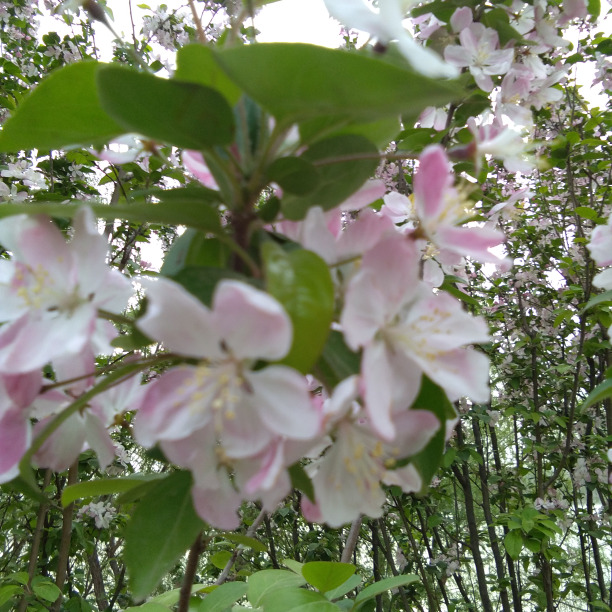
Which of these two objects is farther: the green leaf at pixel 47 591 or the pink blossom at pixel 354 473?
the green leaf at pixel 47 591

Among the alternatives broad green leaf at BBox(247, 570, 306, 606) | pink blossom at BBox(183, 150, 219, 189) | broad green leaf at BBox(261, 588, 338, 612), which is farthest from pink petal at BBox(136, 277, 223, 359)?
broad green leaf at BBox(247, 570, 306, 606)

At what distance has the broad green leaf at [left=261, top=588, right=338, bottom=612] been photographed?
2.73 feet

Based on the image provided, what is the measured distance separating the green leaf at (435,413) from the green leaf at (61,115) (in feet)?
1.12

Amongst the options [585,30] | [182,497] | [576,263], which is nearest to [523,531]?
[576,263]

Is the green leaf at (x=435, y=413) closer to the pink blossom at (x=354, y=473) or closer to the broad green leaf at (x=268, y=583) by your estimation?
the pink blossom at (x=354, y=473)

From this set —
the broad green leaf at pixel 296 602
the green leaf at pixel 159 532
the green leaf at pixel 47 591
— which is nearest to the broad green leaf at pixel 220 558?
the green leaf at pixel 47 591

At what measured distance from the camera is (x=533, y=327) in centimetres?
350

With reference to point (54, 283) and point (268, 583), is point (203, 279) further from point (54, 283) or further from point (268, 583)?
point (268, 583)

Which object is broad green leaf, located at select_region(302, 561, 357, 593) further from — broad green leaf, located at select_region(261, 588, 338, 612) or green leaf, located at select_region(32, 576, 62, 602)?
green leaf, located at select_region(32, 576, 62, 602)

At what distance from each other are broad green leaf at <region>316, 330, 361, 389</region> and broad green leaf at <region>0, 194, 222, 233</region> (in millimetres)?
133

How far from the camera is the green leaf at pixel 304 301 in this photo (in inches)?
13.5

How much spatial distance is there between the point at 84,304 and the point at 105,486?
31cm

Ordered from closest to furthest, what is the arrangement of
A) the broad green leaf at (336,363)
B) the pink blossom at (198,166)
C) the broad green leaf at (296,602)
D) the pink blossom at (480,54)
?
1. the broad green leaf at (336,363)
2. the pink blossom at (198,166)
3. the broad green leaf at (296,602)
4. the pink blossom at (480,54)

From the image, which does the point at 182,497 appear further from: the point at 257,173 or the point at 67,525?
the point at 67,525
